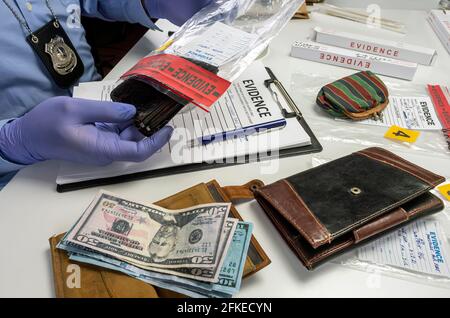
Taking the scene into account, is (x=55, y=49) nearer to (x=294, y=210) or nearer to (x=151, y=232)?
(x=151, y=232)

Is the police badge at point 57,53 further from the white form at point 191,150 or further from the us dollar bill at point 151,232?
the us dollar bill at point 151,232

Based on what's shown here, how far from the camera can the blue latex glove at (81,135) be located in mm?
578

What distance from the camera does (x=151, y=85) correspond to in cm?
60

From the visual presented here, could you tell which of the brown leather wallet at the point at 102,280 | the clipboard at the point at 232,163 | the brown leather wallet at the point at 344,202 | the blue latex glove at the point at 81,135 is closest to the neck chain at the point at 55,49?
the blue latex glove at the point at 81,135

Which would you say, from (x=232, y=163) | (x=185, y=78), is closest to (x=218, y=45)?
(x=185, y=78)

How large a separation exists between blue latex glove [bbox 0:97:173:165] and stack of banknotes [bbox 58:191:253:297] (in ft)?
0.28

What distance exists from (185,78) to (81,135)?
0.65 feet

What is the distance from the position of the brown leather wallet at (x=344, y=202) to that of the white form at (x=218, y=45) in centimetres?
27

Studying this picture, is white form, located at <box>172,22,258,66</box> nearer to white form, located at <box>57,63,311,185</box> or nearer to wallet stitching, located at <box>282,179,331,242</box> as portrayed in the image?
white form, located at <box>57,63,311,185</box>

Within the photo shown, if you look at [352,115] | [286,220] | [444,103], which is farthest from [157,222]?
[444,103]

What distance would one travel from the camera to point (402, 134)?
693 millimetres

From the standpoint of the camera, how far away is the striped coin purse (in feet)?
2.33

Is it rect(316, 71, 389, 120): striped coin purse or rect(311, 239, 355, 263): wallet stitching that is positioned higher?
rect(316, 71, 389, 120): striped coin purse

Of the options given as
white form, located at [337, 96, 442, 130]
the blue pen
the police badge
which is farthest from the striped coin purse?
the police badge
